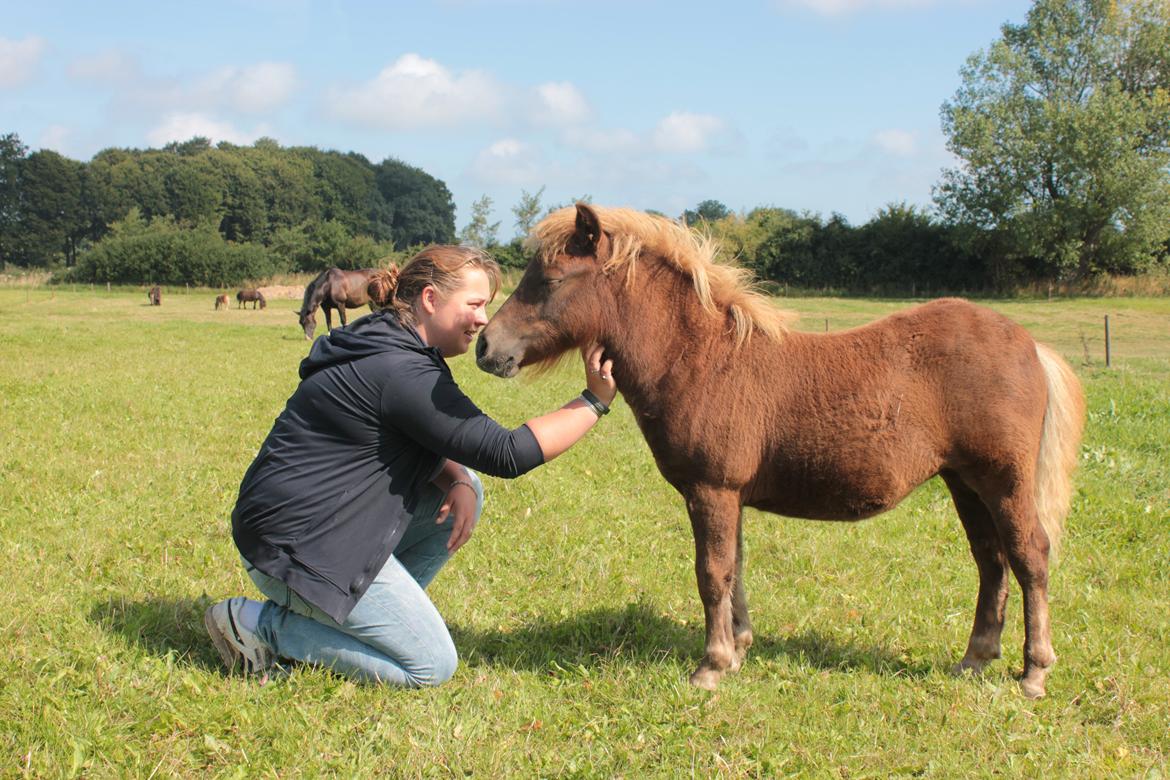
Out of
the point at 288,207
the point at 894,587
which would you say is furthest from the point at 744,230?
the point at 288,207

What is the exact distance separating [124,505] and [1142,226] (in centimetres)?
4682

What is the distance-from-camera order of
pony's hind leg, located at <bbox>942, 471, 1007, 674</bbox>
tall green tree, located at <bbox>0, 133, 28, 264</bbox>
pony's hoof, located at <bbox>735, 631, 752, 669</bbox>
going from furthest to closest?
tall green tree, located at <bbox>0, 133, 28, 264</bbox>, pony's hoof, located at <bbox>735, 631, 752, 669</bbox>, pony's hind leg, located at <bbox>942, 471, 1007, 674</bbox>

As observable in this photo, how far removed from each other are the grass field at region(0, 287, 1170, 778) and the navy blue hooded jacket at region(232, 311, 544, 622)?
0.58 m

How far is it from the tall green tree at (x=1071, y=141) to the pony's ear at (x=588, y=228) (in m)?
Result: 44.6

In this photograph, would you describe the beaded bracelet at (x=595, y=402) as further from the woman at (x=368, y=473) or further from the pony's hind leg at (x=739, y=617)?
the pony's hind leg at (x=739, y=617)

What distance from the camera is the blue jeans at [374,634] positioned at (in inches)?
145

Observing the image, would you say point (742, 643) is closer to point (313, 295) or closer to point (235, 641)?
point (235, 641)

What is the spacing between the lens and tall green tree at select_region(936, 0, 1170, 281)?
134ft

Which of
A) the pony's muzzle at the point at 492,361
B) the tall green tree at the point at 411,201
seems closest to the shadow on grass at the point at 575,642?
the pony's muzzle at the point at 492,361

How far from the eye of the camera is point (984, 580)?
13.9 feet

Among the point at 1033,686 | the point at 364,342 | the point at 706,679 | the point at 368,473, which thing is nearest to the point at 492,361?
the point at 364,342

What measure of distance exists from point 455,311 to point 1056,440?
2.97 metres

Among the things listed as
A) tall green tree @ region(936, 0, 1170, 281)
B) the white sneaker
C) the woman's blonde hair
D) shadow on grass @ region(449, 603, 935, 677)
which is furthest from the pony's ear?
tall green tree @ region(936, 0, 1170, 281)

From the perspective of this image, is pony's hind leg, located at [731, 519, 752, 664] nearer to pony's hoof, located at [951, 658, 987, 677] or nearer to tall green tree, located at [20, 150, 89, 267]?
pony's hoof, located at [951, 658, 987, 677]
